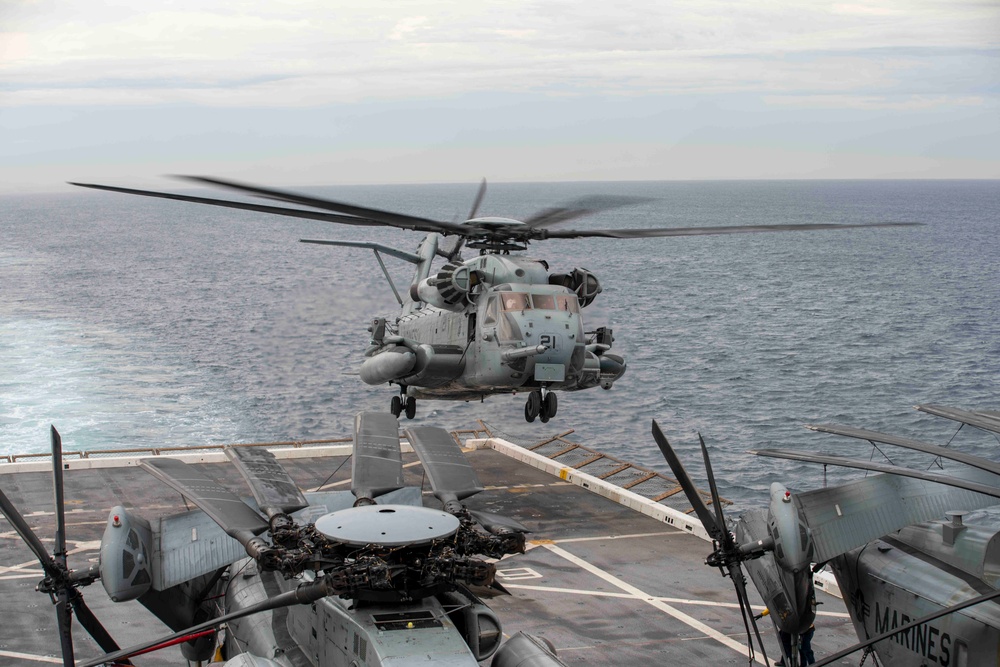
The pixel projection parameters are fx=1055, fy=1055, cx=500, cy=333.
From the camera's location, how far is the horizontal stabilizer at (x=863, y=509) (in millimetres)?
16797

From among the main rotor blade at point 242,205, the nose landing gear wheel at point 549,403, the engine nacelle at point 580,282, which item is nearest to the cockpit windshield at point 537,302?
the engine nacelle at point 580,282

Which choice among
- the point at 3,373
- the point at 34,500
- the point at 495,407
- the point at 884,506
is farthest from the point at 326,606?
the point at 3,373

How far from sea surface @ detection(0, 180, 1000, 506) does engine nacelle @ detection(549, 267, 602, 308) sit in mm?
7977

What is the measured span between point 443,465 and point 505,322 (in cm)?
1117

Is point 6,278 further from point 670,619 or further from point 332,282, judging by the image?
point 670,619

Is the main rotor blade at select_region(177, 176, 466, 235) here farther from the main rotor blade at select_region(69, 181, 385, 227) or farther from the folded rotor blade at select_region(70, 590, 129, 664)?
the folded rotor blade at select_region(70, 590, 129, 664)

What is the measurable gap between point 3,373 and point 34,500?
3233 cm

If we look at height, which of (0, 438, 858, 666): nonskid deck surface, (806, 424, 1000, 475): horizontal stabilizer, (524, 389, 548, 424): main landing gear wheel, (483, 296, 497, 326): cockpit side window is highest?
(483, 296, 497, 326): cockpit side window

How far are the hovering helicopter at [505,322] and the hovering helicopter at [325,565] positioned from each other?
31.0ft

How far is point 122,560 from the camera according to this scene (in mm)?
14641

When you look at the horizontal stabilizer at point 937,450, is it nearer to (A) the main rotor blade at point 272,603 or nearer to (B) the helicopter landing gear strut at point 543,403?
(A) the main rotor blade at point 272,603

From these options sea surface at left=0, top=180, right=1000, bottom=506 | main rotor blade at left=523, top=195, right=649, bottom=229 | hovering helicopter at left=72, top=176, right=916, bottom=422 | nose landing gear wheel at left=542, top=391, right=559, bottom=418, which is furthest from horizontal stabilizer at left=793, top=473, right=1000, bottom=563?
sea surface at left=0, top=180, right=1000, bottom=506

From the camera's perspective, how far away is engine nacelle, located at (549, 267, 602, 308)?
91.5ft

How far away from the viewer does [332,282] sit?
10788cm
